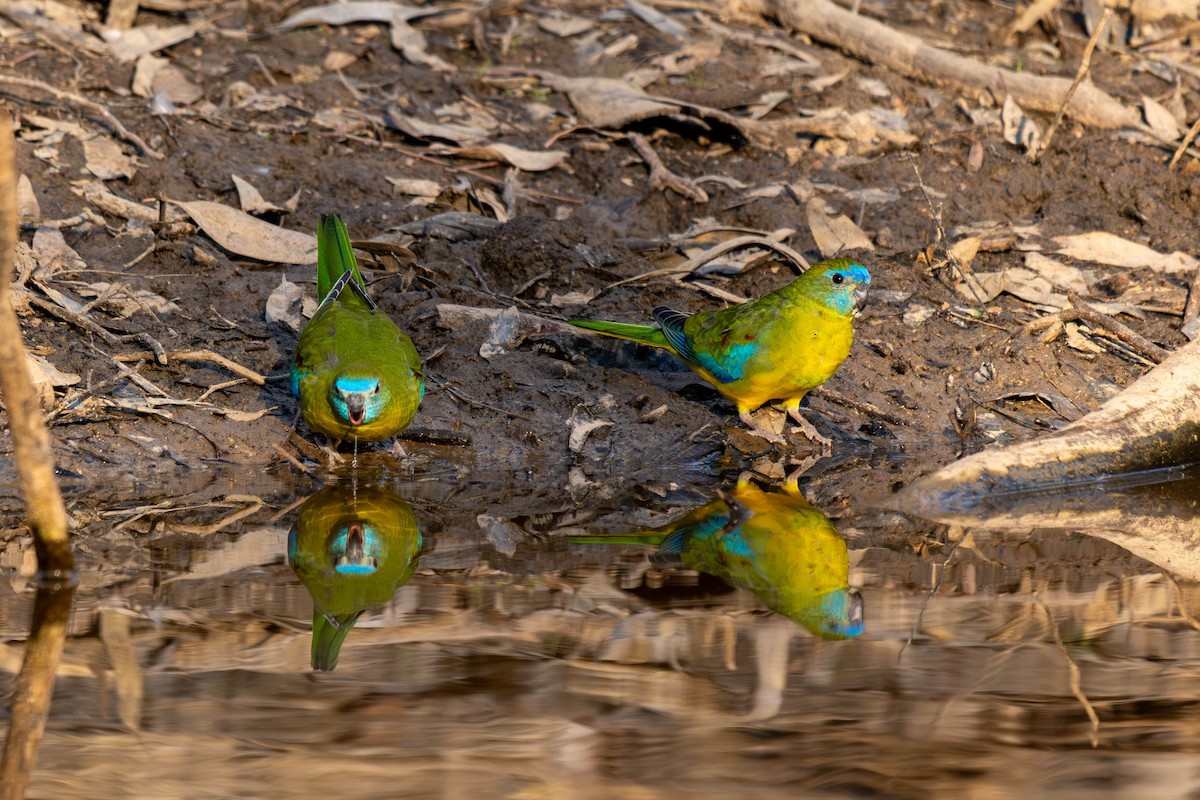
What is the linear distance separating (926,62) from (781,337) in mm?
4631

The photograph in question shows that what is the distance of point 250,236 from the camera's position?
754cm

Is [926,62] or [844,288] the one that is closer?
[844,288]

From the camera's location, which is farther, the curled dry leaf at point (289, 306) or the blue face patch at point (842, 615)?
the curled dry leaf at point (289, 306)

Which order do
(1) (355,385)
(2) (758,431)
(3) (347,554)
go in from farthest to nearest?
(2) (758,431), (1) (355,385), (3) (347,554)

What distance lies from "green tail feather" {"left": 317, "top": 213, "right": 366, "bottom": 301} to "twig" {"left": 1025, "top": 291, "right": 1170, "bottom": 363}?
377 centimetres

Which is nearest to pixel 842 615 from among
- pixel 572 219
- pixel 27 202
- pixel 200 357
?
pixel 200 357

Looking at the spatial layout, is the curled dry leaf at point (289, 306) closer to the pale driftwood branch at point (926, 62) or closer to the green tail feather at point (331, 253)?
the green tail feather at point (331, 253)

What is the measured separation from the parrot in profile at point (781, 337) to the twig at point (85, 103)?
13.1 ft

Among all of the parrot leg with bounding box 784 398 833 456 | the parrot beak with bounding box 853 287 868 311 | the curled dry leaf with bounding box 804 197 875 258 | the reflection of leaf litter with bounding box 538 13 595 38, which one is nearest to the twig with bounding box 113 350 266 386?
the parrot leg with bounding box 784 398 833 456

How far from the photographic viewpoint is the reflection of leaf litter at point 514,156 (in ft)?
28.5

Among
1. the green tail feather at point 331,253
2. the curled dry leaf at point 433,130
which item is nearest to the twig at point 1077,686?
the green tail feather at point 331,253

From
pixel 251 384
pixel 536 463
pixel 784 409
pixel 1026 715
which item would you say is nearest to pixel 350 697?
pixel 1026 715

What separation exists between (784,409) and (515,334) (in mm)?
1498

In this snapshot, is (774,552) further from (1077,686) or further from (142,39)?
(142,39)
